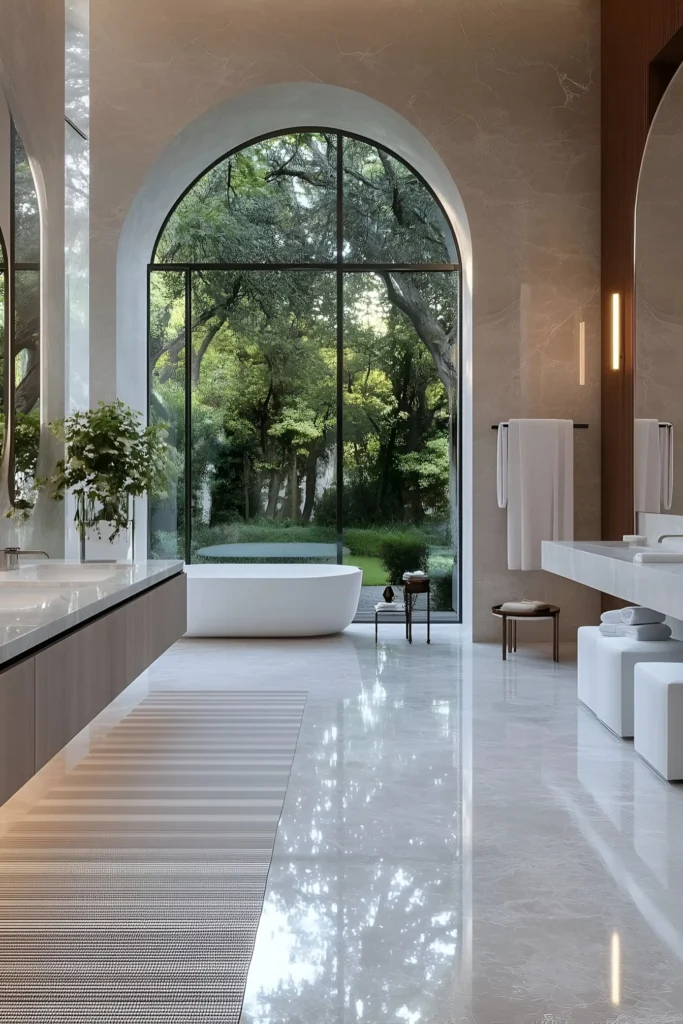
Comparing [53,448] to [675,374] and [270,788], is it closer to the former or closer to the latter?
[270,788]

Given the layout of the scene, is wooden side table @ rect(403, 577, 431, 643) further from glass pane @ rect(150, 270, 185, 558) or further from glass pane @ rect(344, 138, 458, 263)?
glass pane @ rect(344, 138, 458, 263)

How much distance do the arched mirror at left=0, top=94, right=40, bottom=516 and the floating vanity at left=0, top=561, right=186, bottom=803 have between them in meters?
0.38

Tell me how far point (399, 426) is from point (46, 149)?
3.52 meters

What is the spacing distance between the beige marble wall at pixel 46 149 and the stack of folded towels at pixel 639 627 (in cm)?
251

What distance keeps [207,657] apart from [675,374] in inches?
122

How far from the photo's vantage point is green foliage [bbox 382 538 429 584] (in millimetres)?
7047

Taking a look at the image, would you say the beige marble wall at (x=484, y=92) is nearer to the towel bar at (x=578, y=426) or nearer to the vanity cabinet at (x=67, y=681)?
the towel bar at (x=578, y=426)

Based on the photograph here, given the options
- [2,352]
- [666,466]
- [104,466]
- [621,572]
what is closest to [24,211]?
[2,352]

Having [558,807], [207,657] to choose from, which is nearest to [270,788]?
[558,807]

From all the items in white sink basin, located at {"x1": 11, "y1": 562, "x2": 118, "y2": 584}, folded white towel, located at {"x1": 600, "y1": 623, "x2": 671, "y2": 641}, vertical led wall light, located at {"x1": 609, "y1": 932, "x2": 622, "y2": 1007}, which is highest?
white sink basin, located at {"x1": 11, "y1": 562, "x2": 118, "y2": 584}

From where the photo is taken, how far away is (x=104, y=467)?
452 cm

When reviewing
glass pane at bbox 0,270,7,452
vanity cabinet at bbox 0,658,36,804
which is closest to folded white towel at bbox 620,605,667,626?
glass pane at bbox 0,270,7,452

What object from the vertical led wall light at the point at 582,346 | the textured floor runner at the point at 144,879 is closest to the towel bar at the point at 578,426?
the vertical led wall light at the point at 582,346

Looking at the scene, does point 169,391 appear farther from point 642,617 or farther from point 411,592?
point 642,617
